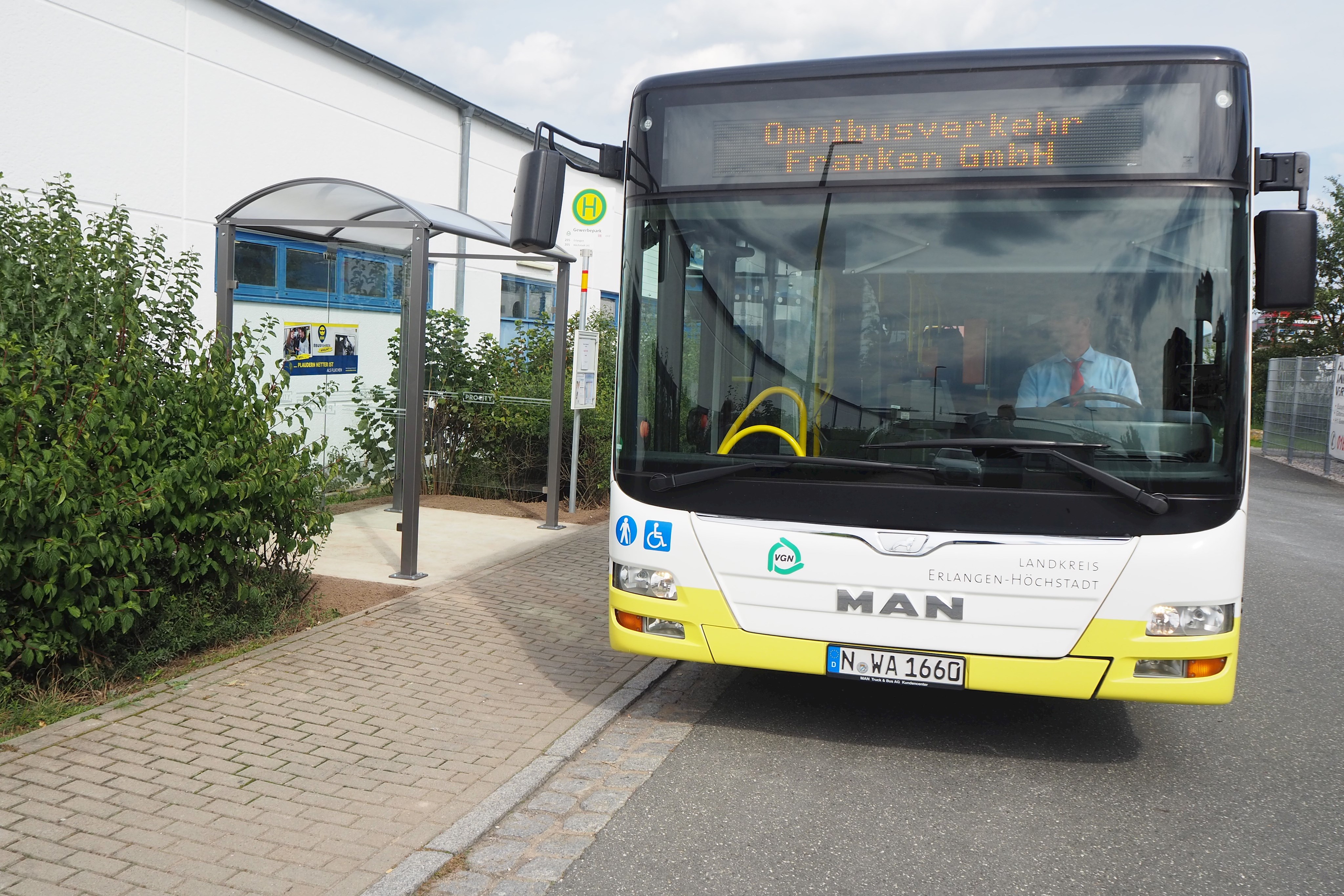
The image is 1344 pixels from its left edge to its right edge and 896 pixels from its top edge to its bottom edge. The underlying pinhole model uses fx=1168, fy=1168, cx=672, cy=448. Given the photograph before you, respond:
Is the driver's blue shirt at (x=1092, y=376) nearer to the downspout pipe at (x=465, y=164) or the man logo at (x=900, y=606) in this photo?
the man logo at (x=900, y=606)

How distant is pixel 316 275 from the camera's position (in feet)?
33.3

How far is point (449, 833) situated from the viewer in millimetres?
4027

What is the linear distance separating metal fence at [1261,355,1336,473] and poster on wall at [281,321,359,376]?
17719mm

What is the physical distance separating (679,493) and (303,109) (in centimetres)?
929

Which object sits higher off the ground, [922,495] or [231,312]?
[231,312]


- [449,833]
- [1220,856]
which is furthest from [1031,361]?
[449,833]

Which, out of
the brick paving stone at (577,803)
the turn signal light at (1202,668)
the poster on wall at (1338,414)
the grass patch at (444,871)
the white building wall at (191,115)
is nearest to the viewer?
the grass patch at (444,871)

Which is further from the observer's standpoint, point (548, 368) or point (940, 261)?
point (548, 368)

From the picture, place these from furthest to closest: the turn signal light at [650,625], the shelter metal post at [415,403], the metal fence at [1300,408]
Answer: the metal fence at [1300,408], the shelter metal post at [415,403], the turn signal light at [650,625]

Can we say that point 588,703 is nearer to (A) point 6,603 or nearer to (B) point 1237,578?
(A) point 6,603

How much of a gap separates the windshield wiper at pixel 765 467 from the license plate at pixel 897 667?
2.45 feet

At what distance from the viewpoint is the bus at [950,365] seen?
450 centimetres

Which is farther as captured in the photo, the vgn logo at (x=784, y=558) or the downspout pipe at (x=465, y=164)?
the downspout pipe at (x=465, y=164)

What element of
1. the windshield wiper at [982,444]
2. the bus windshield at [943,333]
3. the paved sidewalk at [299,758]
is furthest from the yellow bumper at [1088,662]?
the paved sidewalk at [299,758]
